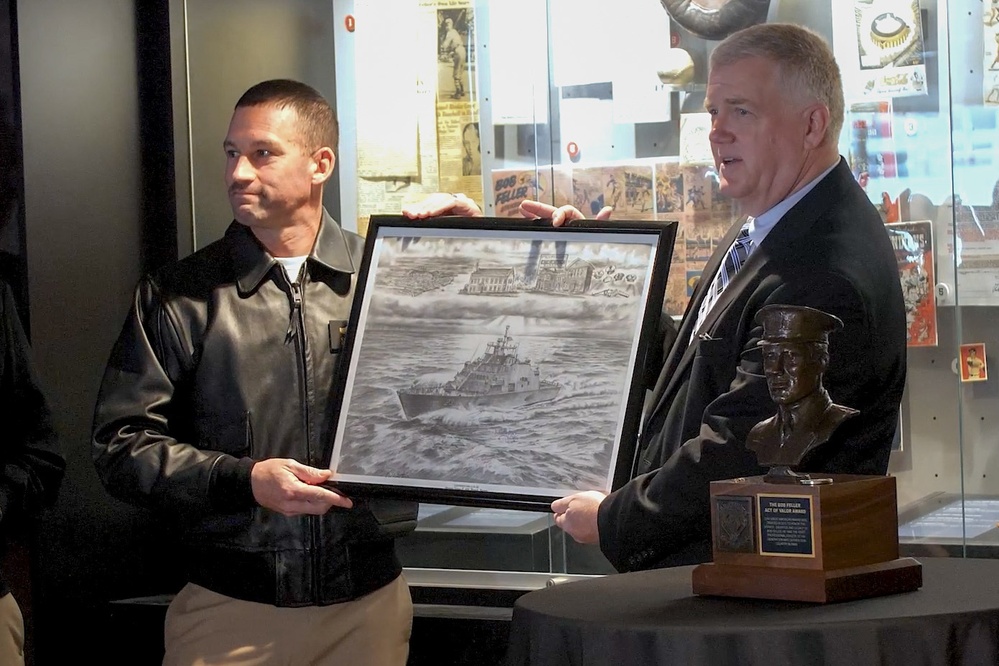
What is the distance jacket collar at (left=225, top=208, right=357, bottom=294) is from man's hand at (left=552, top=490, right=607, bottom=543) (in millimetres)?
801

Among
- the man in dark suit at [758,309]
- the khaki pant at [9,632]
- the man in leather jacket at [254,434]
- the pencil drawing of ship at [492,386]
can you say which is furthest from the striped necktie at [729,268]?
the khaki pant at [9,632]

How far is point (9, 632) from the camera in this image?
3051mm

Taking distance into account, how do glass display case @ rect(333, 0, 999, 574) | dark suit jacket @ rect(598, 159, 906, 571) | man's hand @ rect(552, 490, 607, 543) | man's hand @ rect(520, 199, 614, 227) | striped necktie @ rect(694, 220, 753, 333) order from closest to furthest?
dark suit jacket @ rect(598, 159, 906, 571), man's hand @ rect(552, 490, 607, 543), striped necktie @ rect(694, 220, 753, 333), man's hand @ rect(520, 199, 614, 227), glass display case @ rect(333, 0, 999, 574)

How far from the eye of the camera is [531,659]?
206 centimetres

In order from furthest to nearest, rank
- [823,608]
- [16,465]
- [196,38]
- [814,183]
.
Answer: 1. [196,38]
2. [16,465]
3. [814,183]
4. [823,608]

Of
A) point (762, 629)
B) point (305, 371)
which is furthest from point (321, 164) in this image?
point (762, 629)

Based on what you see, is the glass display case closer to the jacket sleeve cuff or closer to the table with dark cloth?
Answer: the jacket sleeve cuff

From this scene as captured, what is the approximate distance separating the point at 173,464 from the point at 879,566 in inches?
58.6

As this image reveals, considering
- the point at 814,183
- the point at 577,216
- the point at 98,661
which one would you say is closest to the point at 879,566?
the point at 814,183

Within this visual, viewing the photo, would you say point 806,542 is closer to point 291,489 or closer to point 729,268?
point 729,268

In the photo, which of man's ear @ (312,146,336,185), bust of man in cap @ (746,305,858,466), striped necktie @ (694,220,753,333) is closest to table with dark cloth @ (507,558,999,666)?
bust of man in cap @ (746,305,858,466)

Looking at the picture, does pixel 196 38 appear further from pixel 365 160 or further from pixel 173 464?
pixel 173 464

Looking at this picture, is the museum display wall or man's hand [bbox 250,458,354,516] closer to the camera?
man's hand [bbox 250,458,354,516]

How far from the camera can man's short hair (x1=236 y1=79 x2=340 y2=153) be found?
121 inches
